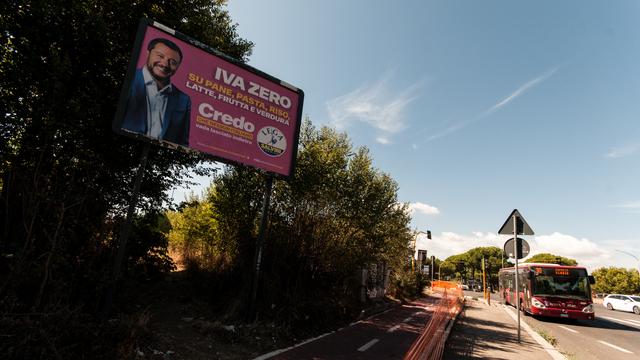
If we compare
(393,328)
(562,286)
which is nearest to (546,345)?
(393,328)

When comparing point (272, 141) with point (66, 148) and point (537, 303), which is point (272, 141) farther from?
point (537, 303)

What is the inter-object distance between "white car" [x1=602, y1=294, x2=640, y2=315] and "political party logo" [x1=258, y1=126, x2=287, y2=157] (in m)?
32.3

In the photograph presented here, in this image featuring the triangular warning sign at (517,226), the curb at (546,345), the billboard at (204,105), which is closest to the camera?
the billboard at (204,105)

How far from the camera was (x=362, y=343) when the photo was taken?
9312mm

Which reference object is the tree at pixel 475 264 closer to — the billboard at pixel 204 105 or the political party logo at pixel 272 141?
the political party logo at pixel 272 141

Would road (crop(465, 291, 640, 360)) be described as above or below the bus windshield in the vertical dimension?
below

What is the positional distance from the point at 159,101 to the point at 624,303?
124 feet

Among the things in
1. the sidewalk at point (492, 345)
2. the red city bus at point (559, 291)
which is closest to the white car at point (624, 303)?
the red city bus at point (559, 291)

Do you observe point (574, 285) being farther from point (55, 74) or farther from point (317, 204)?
point (55, 74)

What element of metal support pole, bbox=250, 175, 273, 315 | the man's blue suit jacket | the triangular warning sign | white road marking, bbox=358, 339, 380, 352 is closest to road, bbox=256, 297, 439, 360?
white road marking, bbox=358, 339, 380, 352

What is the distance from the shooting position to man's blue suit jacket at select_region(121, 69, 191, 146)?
803 cm

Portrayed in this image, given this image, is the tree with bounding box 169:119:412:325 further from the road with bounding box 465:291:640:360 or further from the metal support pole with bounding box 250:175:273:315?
the road with bounding box 465:291:640:360

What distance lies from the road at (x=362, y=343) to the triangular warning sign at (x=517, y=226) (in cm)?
449

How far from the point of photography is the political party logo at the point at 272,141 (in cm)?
1047
